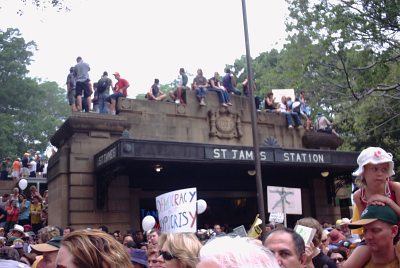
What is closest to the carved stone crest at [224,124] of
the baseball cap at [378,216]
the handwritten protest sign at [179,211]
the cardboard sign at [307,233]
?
the handwritten protest sign at [179,211]

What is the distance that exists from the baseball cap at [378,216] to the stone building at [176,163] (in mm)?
10787

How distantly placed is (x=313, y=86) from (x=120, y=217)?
10367 millimetres

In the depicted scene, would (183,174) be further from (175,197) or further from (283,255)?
(283,255)

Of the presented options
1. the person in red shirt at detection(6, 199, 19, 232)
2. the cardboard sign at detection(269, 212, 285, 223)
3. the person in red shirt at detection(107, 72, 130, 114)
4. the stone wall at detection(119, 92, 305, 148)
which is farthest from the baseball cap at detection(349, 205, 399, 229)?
the person in red shirt at detection(6, 199, 19, 232)

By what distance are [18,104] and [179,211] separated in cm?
4071

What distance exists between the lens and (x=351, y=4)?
50.1 feet

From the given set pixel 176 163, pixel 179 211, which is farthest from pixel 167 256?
pixel 176 163

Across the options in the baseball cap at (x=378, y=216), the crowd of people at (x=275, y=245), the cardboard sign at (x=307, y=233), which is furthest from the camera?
the cardboard sign at (x=307, y=233)

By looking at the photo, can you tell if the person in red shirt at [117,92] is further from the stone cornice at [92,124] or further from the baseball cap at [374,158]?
the baseball cap at [374,158]

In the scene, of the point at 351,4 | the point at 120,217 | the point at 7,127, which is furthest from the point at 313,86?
the point at 7,127

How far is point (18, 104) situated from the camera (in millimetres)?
46219

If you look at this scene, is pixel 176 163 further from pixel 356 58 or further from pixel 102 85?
pixel 356 58

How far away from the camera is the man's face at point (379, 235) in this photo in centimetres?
341

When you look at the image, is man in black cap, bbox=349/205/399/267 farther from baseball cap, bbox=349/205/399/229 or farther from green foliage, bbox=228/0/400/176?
green foliage, bbox=228/0/400/176
